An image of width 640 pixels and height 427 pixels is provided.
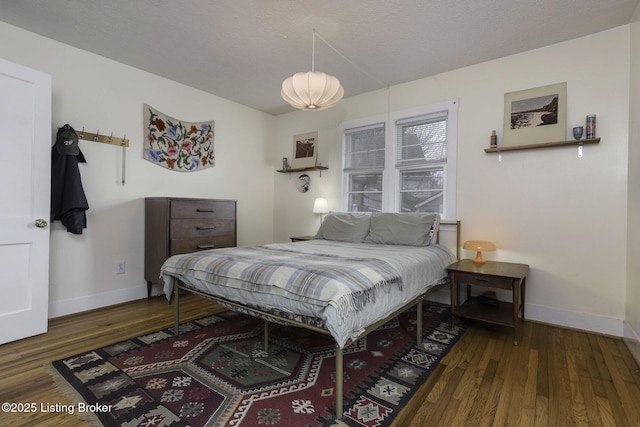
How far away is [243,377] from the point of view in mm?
1771

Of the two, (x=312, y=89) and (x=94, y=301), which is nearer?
(x=312, y=89)

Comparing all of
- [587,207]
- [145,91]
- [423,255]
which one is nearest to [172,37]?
[145,91]

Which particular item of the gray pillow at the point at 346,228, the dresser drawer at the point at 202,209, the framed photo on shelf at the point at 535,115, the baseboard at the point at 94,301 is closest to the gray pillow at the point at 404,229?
the gray pillow at the point at 346,228

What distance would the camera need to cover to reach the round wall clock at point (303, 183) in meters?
4.44

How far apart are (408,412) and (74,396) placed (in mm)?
1706

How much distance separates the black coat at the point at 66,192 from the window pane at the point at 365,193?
287cm

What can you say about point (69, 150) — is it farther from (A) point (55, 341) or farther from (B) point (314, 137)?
(B) point (314, 137)

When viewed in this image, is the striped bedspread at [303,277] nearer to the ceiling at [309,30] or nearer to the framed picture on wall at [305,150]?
the ceiling at [309,30]

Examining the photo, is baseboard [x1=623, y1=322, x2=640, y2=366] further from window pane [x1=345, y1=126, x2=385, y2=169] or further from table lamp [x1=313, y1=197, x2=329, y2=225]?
table lamp [x1=313, y1=197, x2=329, y2=225]

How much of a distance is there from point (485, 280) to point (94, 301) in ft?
11.7

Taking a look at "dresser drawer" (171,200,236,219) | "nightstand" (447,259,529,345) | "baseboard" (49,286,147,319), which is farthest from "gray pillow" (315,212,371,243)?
"baseboard" (49,286,147,319)

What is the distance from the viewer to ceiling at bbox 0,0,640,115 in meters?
2.22

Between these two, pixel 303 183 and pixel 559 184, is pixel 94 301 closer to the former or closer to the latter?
pixel 303 183

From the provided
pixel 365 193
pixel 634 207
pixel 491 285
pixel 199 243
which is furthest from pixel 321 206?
pixel 634 207
